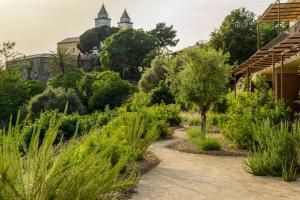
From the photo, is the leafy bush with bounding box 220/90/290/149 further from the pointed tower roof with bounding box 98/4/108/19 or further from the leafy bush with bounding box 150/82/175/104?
the pointed tower roof with bounding box 98/4/108/19

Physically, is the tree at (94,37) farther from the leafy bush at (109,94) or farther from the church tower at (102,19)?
the leafy bush at (109,94)

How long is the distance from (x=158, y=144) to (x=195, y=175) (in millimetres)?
6181

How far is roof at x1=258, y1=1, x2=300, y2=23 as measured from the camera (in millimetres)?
19953

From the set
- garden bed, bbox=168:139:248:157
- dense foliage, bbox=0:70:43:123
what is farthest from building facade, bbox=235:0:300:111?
dense foliage, bbox=0:70:43:123

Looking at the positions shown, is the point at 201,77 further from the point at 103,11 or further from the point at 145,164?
the point at 103,11

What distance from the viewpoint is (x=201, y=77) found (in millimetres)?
17359

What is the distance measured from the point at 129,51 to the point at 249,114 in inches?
2050

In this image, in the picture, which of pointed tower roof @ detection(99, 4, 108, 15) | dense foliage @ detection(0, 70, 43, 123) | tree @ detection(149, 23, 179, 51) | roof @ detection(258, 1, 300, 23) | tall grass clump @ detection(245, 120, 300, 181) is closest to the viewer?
tall grass clump @ detection(245, 120, 300, 181)

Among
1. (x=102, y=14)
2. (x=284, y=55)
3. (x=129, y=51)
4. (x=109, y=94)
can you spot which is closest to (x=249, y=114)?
(x=284, y=55)

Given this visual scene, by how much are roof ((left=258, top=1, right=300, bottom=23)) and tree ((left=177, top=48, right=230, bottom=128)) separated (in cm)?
350

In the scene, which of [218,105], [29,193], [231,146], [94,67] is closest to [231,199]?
[29,193]

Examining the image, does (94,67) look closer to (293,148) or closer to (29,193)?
(293,148)

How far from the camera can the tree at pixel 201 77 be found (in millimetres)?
17297

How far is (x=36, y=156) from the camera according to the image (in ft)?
15.4
